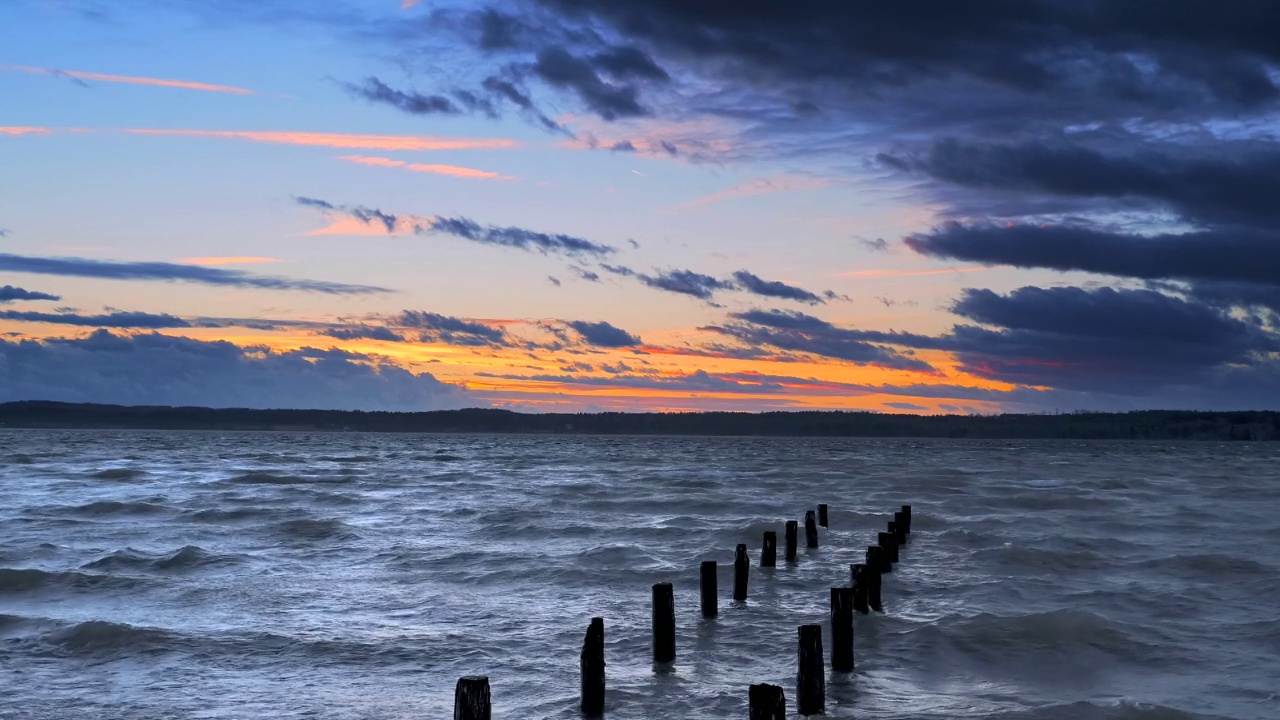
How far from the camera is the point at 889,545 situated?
25062 millimetres

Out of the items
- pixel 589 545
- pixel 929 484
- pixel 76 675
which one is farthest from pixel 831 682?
pixel 929 484

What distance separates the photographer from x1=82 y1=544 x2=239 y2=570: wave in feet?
82.2

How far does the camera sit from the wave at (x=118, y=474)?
204 ft

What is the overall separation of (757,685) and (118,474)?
208 feet

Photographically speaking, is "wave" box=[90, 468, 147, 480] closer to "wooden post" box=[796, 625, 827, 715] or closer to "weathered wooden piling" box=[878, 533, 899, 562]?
"weathered wooden piling" box=[878, 533, 899, 562]

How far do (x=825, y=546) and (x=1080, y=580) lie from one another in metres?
8.11

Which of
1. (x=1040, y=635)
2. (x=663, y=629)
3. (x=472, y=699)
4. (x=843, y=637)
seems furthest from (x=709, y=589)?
(x=472, y=699)

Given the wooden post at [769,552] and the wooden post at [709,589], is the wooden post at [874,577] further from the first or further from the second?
the wooden post at [769,552]

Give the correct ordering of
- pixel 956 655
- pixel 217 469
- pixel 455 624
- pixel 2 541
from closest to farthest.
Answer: pixel 956 655
pixel 455 624
pixel 2 541
pixel 217 469

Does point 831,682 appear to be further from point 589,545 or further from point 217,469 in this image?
point 217,469

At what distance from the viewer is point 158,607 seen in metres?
20.0

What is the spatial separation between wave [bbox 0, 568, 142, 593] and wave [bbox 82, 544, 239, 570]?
1.10 m

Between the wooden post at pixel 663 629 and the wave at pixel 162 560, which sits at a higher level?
the wooden post at pixel 663 629

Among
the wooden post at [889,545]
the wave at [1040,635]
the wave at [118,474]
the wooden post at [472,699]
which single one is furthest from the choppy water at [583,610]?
the wave at [118,474]
